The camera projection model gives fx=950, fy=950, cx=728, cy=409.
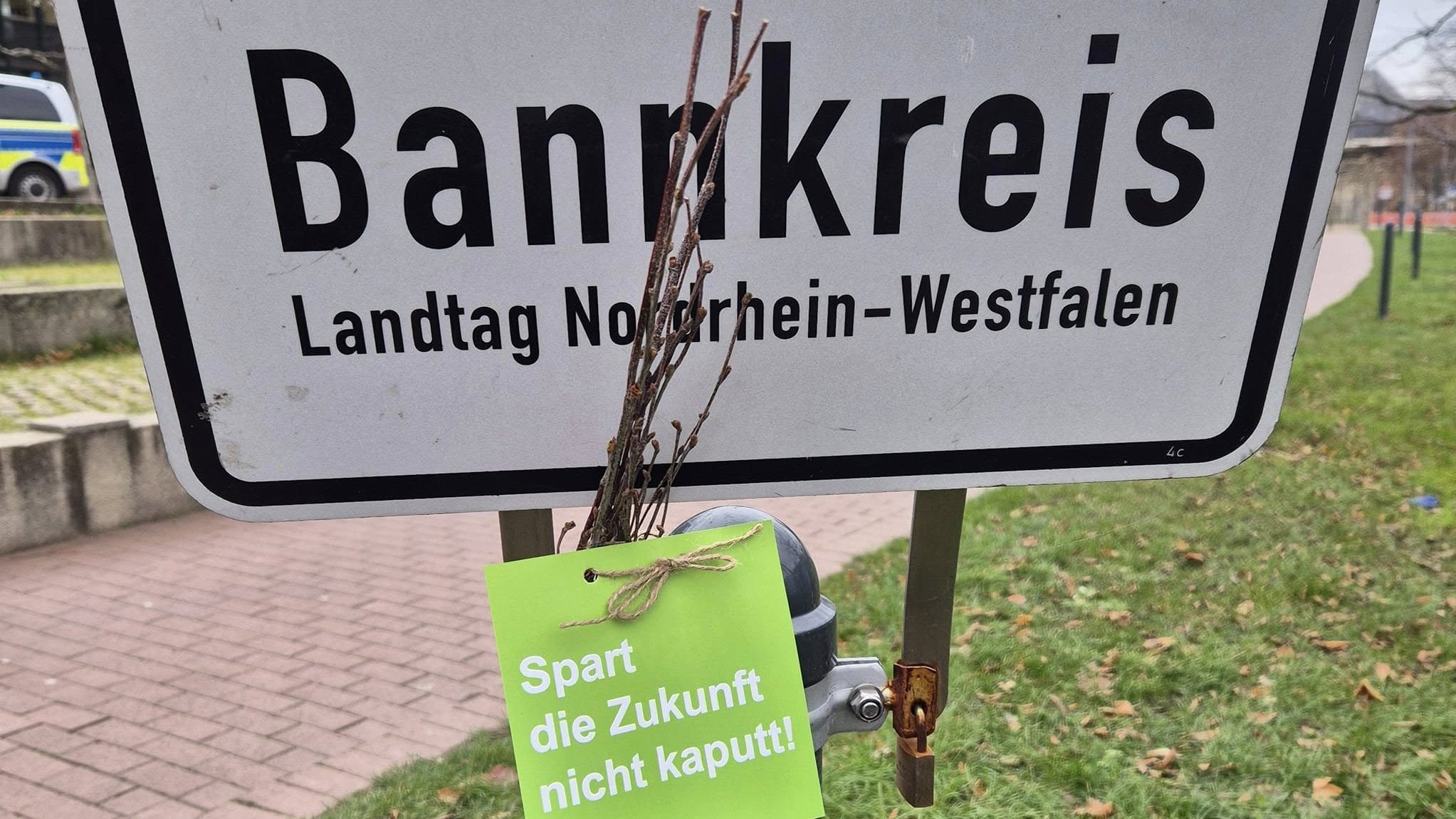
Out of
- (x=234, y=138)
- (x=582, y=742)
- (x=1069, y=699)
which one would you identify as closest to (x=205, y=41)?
(x=234, y=138)

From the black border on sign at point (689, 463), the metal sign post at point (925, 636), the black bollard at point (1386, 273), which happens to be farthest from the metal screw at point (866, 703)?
the black bollard at point (1386, 273)

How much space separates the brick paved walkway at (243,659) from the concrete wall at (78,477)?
0.41 feet

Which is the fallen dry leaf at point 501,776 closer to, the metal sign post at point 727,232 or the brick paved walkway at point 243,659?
the brick paved walkway at point 243,659

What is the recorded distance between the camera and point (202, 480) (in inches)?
39.9

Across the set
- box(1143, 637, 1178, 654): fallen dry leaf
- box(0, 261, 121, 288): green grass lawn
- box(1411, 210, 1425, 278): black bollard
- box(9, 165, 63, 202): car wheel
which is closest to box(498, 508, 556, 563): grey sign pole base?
box(1143, 637, 1178, 654): fallen dry leaf

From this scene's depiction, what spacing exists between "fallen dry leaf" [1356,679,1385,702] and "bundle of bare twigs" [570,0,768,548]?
365 cm

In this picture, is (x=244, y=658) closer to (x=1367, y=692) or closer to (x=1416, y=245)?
(x=1367, y=692)

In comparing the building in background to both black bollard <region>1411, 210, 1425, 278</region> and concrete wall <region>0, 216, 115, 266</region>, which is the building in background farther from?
black bollard <region>1411, 210, 1425, 278</region>

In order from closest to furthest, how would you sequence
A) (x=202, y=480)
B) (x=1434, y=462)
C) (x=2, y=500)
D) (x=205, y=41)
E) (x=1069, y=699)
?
(x=205, y=41), (x=202, y=480), (x=1069, y=699), (x=2, y=500), (x=1434, y=462)

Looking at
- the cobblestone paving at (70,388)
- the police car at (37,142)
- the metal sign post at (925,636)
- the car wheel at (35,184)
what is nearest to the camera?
the metal sign post at (925,636)

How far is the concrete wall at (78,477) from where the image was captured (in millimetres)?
5414

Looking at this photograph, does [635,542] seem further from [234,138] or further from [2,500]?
[2,500]

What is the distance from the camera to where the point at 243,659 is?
438 centimetres

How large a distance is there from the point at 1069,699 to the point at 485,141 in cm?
345
